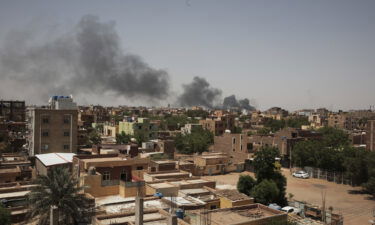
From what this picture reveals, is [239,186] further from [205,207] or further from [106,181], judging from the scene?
[106,181]

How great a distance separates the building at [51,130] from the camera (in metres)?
34.3

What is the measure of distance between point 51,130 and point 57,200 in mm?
22060

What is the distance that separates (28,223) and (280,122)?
8392 cm

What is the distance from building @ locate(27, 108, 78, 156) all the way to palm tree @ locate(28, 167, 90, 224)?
20.5m

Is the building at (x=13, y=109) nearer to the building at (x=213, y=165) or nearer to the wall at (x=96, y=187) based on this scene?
the building at (x=213, y=165)

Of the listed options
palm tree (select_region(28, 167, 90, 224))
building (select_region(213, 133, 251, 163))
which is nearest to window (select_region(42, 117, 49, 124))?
palm tree (select_region(28, 167, 90, 224))

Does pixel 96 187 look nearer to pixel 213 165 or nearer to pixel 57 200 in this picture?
pixel 57 200

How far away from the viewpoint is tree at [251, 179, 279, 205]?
24750 millimetres

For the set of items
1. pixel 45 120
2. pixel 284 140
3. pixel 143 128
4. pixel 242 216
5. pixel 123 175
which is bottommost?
pixel 242 216

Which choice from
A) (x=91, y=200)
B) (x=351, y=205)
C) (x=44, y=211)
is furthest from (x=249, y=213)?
(x=351, y=205)

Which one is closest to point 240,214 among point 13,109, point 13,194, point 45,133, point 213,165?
point 13,194

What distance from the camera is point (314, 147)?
39219 mm

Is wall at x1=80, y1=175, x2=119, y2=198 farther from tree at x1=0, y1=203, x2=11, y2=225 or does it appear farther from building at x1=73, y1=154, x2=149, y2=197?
tree at x1=0, y1=203, x2=11, y2=225

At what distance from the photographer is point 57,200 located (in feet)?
49.1
